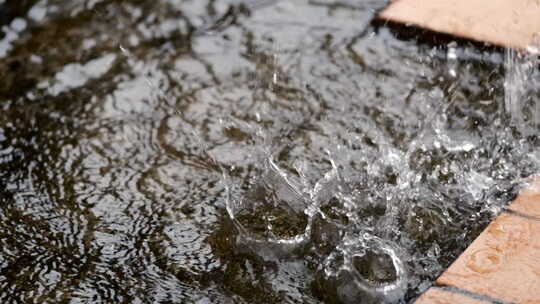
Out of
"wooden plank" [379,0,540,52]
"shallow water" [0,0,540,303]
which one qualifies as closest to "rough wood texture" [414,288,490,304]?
"shallow water" [0,0,540,303]

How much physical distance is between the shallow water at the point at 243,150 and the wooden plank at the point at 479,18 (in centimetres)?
8

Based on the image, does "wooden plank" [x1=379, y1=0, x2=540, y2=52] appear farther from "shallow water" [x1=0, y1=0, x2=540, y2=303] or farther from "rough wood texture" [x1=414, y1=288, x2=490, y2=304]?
"rough wood texture" [x1=414, y1=288, x2=490, y2=304]

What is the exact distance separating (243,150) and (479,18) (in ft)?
3.86

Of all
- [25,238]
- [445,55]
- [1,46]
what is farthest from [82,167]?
[445,55]

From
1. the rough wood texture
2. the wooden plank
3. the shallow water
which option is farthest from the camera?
the wooden plank

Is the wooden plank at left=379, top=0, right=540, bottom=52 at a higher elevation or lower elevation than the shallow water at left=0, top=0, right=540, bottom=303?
higher

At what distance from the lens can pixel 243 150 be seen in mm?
2295

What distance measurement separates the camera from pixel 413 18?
2908 millimetres

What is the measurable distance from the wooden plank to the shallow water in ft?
0.27

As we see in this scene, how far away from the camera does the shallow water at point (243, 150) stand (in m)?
1.83

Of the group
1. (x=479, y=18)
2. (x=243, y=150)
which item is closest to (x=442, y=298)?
(x=243, y=150)

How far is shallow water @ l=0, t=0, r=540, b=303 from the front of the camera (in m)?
1.83

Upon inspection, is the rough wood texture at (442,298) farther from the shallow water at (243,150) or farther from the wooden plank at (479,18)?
the wooden plank at (479,18)

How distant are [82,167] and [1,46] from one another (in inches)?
33.3
